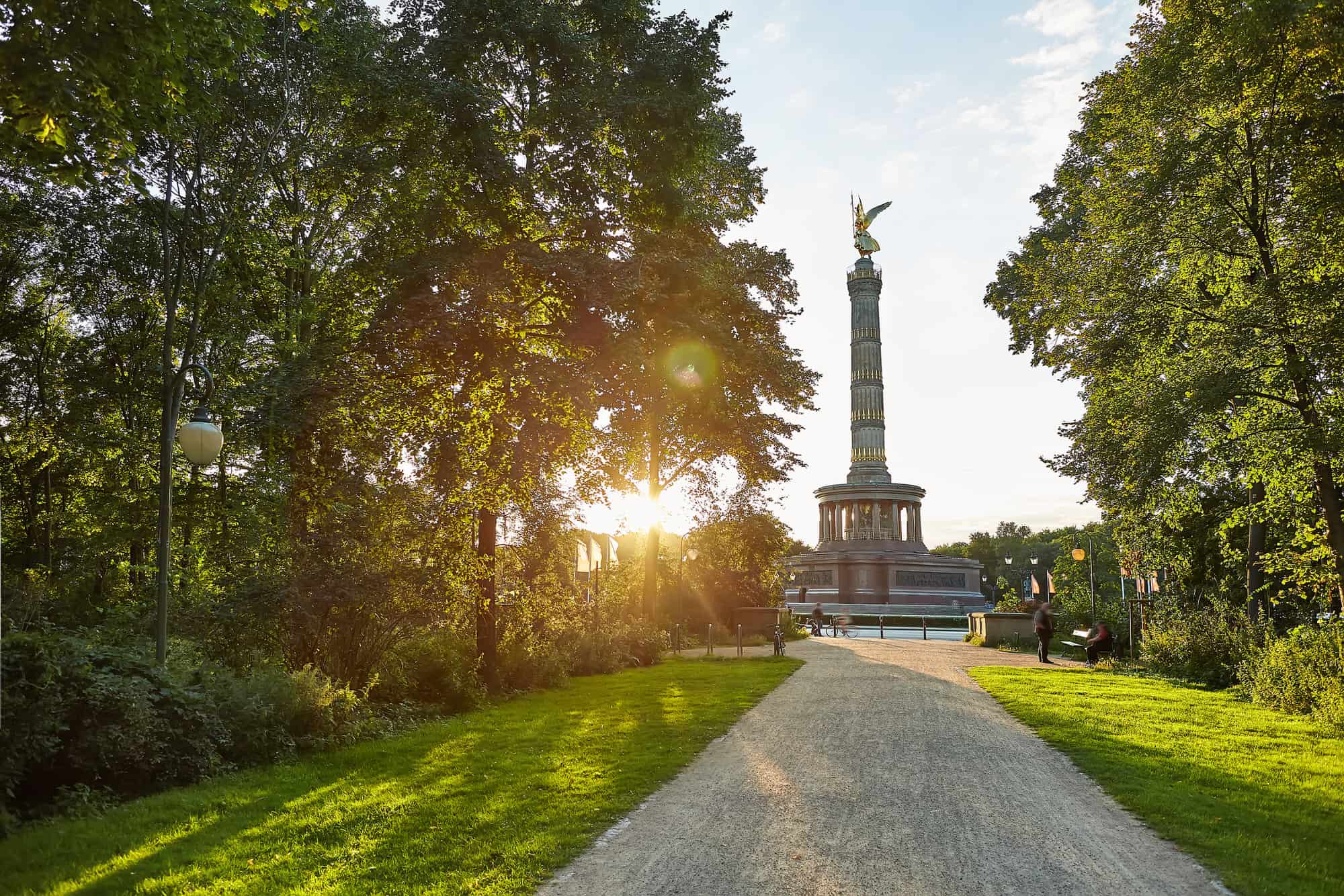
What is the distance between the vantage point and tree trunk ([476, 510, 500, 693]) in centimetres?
1533

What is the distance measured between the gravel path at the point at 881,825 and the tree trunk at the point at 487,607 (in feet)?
18.7

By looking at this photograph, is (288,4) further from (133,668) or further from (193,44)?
(133,668)

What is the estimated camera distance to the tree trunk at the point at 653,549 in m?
27.4

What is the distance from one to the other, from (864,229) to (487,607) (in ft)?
219

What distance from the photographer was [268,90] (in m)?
15.1

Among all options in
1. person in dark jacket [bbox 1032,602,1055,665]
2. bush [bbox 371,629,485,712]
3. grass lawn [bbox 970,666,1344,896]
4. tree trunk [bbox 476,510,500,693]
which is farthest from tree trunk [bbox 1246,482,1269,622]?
bush [bbox 371,629,485,712]

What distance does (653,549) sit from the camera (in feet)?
94.3

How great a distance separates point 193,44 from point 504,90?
10029mm

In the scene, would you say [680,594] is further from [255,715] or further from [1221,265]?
[255,715]

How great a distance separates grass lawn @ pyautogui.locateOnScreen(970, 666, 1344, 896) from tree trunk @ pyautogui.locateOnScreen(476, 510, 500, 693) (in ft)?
29.2

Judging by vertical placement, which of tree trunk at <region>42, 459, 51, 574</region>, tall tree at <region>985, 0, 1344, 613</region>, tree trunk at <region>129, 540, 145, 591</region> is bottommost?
tree trunk at <region>129, 540, 145, 591</region>

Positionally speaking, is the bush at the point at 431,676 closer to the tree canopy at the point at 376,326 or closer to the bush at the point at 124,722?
the tree canopy at the point at 376,326

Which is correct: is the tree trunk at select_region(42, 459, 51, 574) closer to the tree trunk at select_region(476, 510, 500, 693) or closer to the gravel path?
the tree trunk at select_region(476, 510, 500, 693)

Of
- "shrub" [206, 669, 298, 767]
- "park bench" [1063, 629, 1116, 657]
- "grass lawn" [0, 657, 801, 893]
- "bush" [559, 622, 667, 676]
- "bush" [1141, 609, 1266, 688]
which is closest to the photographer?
"grass lawn" [0, 657, 801, 893]
